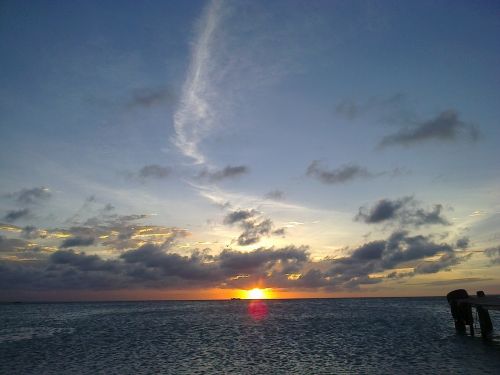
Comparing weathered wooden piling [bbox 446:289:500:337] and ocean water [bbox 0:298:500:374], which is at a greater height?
weathered wooden piling [bbox 446:289:500:337]

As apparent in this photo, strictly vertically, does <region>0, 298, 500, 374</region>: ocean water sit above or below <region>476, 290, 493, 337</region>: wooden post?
below

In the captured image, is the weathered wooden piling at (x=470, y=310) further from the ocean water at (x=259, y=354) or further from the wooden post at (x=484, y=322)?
the ocean water at (x=259, y=354)

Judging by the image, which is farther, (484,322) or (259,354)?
(484,322)

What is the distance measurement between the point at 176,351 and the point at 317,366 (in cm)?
1668

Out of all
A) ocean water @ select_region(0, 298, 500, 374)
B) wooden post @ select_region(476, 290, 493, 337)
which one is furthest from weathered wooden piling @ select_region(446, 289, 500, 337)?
ocean water @ select_region(0, 298, 500, 374)

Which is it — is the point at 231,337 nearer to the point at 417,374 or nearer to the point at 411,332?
the point at 411,332

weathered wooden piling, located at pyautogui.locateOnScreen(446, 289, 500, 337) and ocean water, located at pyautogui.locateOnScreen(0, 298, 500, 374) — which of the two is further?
weathered wooden piling, located at pyautogui.locateOnScreen(446, 289, 500, 337)

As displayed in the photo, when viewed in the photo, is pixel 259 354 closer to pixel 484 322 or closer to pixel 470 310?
A: pixel 484 322

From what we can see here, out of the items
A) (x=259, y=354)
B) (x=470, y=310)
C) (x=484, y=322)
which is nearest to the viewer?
(x=259, y=354)

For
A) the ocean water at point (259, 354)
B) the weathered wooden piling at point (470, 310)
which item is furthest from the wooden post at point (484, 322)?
the ocean water at point (259, 354)

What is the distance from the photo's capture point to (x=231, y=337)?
175 ft

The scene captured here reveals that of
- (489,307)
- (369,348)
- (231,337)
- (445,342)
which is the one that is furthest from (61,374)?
(489,307)

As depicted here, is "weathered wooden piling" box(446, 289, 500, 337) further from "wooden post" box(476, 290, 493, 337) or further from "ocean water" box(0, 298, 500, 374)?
"ocean water" box(0, 298, 500, 374)

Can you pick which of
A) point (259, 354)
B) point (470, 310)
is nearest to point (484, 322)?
point (470, 310)
